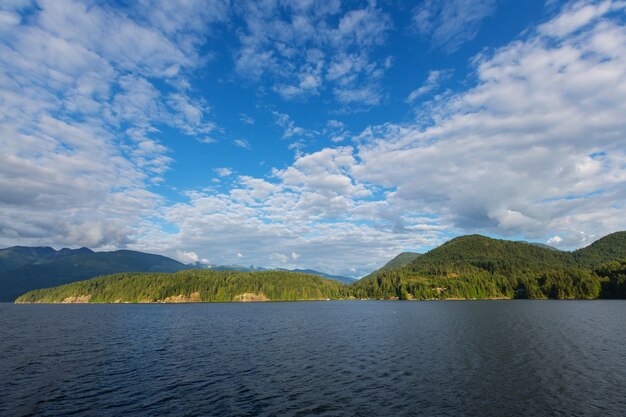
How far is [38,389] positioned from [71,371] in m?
11.1

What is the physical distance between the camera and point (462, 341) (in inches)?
3305

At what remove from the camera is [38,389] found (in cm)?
4769

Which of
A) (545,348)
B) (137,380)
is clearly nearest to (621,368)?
(545,348)

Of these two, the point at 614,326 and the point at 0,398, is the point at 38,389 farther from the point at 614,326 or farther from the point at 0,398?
the point at 614,326

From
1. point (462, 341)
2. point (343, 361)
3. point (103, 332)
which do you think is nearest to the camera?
point (343, 361)

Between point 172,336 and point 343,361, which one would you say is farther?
point 172,336

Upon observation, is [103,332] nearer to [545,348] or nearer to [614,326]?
[545,348]

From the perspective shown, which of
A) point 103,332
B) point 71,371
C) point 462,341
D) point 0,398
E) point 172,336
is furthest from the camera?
point 103,332

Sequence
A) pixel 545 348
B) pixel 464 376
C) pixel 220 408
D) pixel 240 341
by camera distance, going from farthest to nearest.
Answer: pixel 240 341 < pixel 545 348 < pixel 464 376 < pixel 220 408

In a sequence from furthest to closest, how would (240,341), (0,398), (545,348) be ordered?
(240,341) → (545,348) → (0,398)

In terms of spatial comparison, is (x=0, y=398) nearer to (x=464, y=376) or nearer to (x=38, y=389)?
(x=38, y=389)

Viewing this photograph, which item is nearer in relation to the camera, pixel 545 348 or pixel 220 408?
pixel 220 408

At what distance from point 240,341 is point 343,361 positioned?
1430 inches

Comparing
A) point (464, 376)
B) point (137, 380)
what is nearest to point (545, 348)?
point (464, 376)
